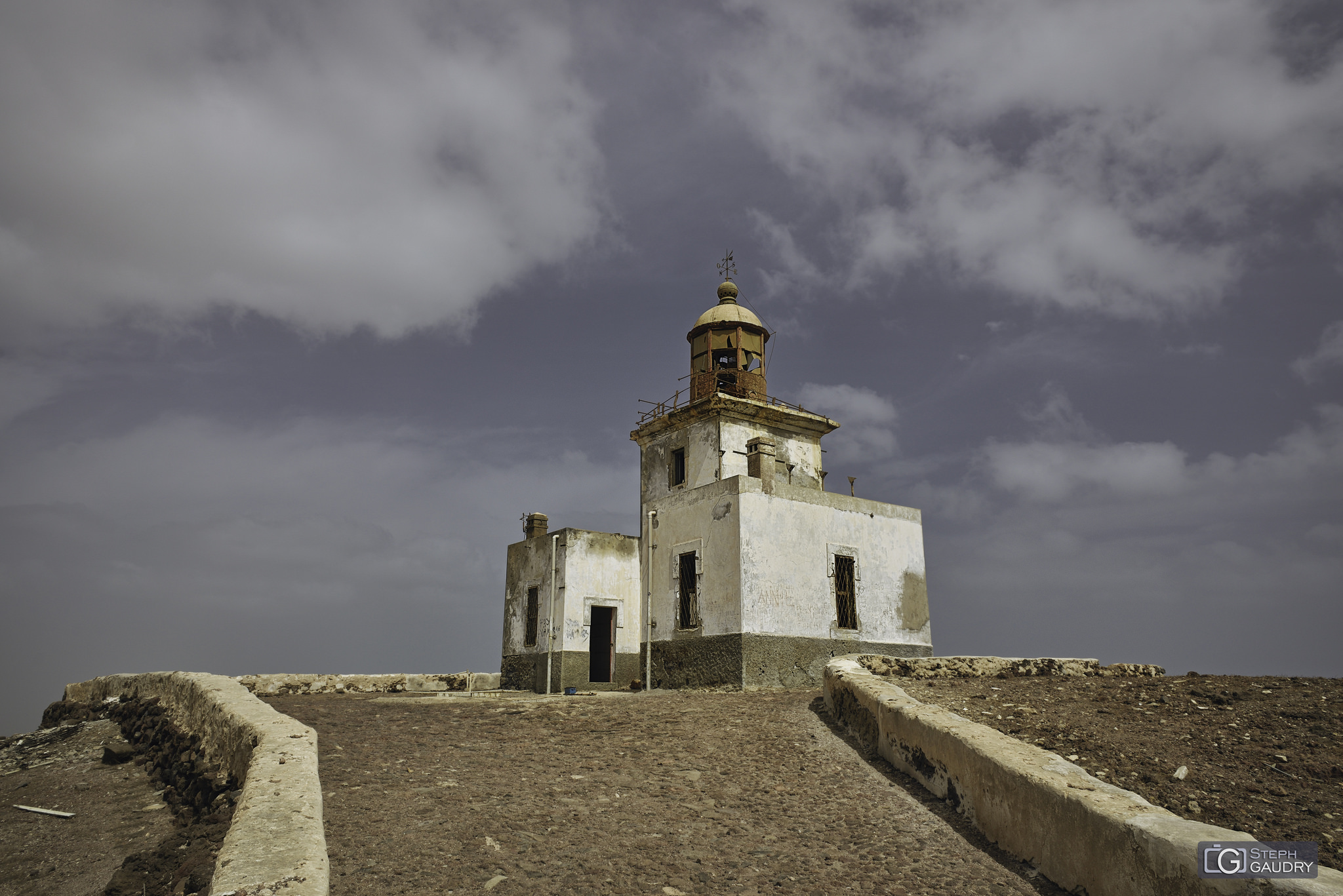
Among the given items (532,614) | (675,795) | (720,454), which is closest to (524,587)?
(532,614)

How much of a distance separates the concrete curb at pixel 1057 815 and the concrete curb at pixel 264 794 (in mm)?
3531

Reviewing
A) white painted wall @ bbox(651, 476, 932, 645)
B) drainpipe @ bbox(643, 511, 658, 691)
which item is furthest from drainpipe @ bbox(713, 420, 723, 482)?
drainpipe @ bbox(643, 511, 658, 691)

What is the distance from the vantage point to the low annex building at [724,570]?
55.0ft

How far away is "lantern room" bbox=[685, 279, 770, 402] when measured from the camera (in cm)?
2228

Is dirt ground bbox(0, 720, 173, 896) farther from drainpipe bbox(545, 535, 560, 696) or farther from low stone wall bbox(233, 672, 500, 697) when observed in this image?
drainpipe bbox(545, 535, 560, 696)

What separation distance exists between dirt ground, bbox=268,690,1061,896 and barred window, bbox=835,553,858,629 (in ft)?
28.7

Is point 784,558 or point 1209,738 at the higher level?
point 784,558

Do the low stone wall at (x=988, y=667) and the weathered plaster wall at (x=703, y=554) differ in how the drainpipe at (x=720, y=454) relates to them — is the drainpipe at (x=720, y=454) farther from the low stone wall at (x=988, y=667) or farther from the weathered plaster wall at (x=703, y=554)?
the low stone wall at (x=988, y=667)

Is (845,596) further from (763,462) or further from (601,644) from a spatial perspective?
(601,644)

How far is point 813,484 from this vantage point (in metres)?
22.2

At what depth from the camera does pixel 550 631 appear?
19.1 meters

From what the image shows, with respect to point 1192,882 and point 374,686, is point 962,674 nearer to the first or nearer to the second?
point 1192,882

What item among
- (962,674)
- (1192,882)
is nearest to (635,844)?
(1192,882)

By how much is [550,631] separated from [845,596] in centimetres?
666
